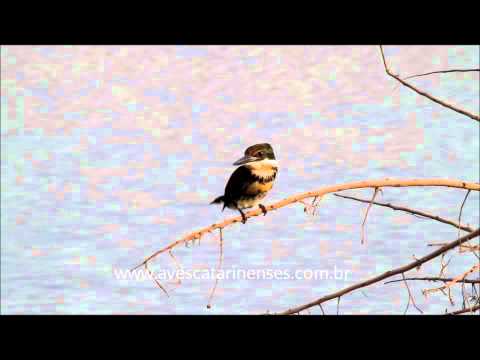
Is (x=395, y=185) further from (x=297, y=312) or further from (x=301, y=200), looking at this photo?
(x=297, y=312)

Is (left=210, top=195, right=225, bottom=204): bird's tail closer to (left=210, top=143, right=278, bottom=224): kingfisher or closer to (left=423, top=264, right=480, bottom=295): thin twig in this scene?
(left=210, top=143, right=278, bottom=224): kingfisher

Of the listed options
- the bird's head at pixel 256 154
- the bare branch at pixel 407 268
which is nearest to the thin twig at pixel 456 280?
the bare branch at pixel 407 268

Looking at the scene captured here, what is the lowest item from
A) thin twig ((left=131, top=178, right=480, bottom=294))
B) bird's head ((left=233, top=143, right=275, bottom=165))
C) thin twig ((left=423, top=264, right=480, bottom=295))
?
thin twig ((left=423, top=264, right=480, bottom=295))

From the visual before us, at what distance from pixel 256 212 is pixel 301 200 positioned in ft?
4.19

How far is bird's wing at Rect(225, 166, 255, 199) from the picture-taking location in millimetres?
7246

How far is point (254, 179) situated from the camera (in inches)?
285

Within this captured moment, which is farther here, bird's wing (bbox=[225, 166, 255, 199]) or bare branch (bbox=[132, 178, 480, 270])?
bird's wing (bbox=[225, 166, 255, 199])

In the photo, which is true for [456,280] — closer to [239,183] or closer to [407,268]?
[407,268]

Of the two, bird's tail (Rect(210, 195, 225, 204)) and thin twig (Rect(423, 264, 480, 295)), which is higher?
bird's tail (Rect(210, 195, 225, 204))

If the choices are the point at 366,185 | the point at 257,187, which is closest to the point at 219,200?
the point at 257,187

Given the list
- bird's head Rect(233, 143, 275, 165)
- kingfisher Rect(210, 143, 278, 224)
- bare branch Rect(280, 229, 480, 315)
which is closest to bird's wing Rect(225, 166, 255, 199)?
kingfisher Rect(210, 143, 278, 224)

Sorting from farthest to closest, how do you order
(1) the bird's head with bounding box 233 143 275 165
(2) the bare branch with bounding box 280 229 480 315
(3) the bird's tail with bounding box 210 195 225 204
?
1. (3) the bird's tail with bounding box 210 195 225 204
2. (1) the bird's head with bounding box 233 143 275 165
3. (2) the bare branch with bounding box 280 229 480 315

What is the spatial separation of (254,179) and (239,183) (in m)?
0.15

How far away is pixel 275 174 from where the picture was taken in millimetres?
7316
